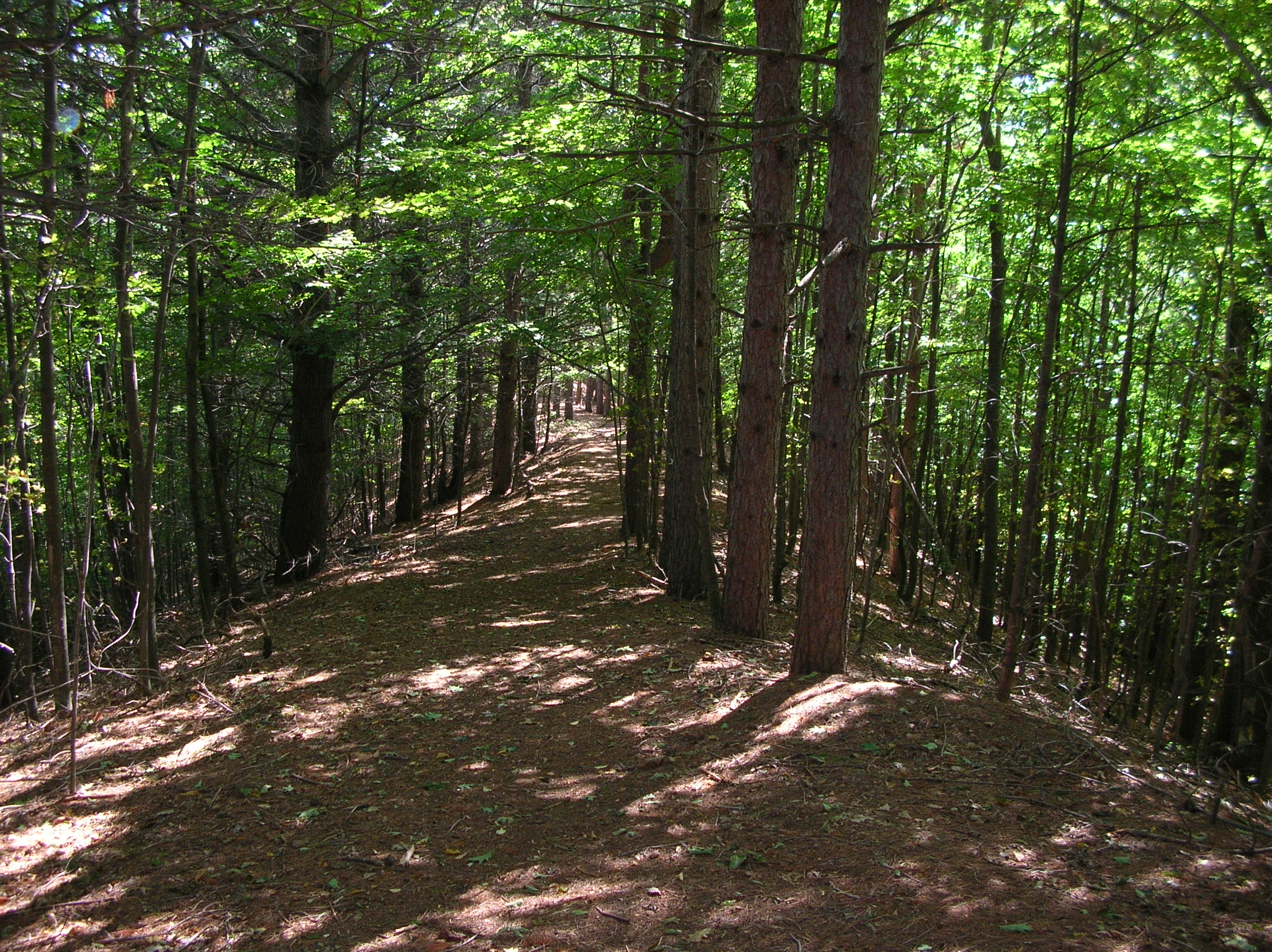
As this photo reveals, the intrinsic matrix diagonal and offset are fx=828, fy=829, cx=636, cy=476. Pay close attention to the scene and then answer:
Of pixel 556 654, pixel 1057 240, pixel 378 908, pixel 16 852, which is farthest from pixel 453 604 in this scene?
pixel 1057 240

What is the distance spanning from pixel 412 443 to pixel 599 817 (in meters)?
11.6

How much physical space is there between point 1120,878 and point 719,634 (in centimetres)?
400

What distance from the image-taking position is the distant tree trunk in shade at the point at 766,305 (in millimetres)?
6449

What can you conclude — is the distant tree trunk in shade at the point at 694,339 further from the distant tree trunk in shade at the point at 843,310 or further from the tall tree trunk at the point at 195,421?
the tall tree trunk at the point at 195,421

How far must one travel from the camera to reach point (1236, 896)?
130 inches

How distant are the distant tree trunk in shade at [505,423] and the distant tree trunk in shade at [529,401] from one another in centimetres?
30

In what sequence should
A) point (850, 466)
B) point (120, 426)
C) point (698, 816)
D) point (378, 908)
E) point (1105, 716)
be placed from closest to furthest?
point (378, 908) → point (698, 816) → point (850, 466) → point (1105, 716) → point (120, 426)

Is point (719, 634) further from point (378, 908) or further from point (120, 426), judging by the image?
point (120, 426)

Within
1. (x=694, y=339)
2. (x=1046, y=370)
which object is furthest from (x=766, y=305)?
(x=1046, y=370)

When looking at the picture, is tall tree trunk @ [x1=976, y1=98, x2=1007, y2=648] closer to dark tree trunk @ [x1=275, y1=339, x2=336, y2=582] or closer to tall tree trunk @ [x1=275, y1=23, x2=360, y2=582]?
tall tree trunk @ [x1=275, y1=23, x2=360, y2=582]

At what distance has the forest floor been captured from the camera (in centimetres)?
338

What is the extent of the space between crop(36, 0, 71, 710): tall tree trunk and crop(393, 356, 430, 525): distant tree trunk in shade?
23.4 feet

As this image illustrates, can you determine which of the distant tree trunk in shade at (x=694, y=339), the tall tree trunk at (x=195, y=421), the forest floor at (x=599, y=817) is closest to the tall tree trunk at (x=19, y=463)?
the forest floor at (x=599, y=817)

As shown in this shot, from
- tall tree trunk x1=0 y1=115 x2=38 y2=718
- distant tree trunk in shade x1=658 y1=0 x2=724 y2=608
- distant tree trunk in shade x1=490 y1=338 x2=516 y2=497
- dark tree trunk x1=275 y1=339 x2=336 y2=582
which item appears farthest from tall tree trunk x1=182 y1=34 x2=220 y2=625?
distant tree trunk in shade x1=490 y1=338 x2=516 y2=497
